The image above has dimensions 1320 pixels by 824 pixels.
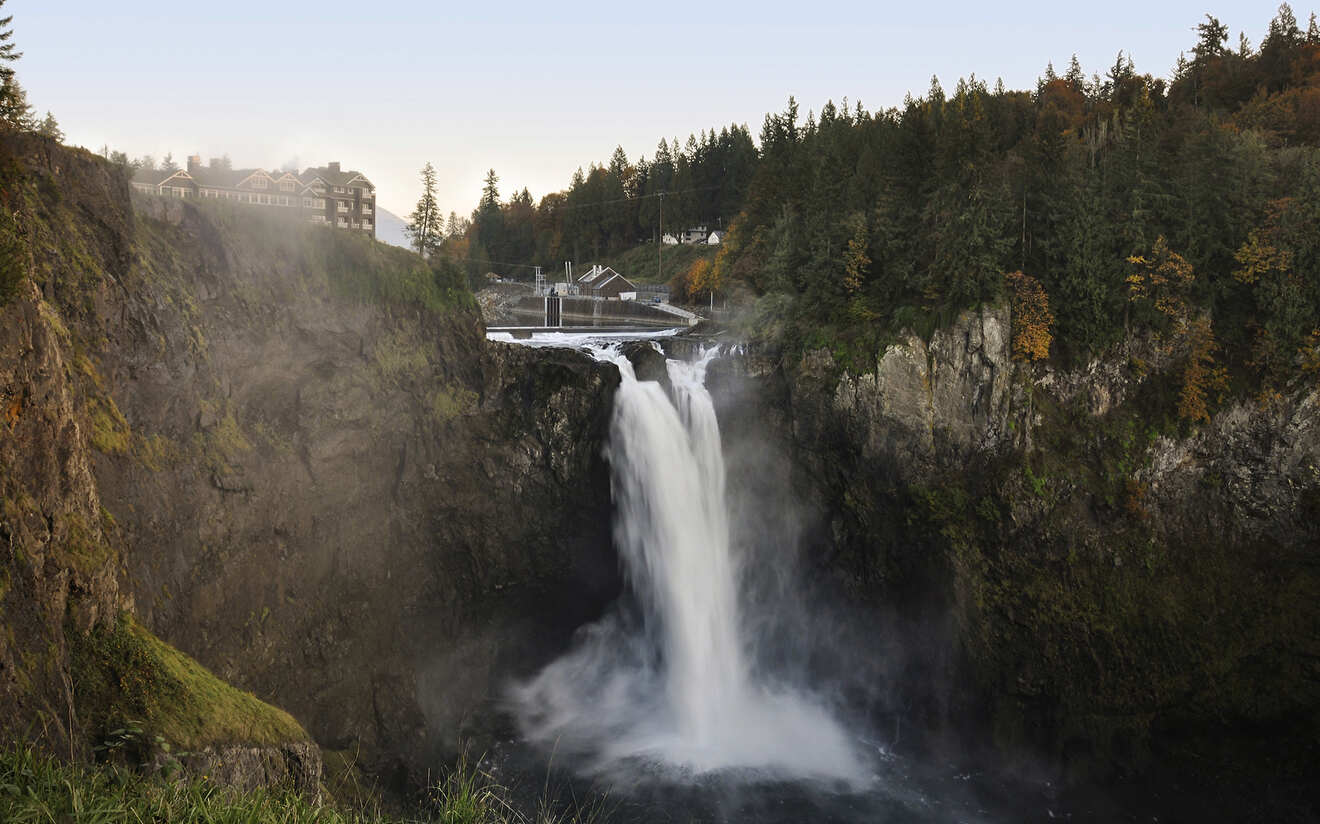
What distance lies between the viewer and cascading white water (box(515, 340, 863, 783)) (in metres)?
27.0

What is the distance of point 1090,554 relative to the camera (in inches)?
1049

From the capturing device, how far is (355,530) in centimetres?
2503

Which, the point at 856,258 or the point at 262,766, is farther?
the point at 856,258

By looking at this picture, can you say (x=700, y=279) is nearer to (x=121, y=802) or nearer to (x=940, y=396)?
(x=940, y=396)

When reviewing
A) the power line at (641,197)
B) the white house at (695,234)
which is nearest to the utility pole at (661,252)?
the power line at (641,197)

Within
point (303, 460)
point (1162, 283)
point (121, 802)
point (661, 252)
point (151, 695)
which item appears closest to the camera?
point (121, 802)

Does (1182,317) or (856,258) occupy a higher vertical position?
(856,258)

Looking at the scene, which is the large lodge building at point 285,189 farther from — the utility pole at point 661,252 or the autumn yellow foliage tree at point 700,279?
the utility pole at point 661,252

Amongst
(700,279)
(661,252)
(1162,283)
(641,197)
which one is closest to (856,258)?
(1162,283)

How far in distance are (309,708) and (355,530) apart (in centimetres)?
504

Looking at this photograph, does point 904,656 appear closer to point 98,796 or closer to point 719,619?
point 719,619

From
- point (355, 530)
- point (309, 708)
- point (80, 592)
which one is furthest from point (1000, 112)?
point (80, 592)

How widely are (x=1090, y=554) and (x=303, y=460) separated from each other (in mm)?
24012

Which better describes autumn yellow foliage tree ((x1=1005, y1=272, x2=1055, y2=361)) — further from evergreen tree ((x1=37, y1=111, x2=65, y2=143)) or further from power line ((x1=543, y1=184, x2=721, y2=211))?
power line ((x1=543, y1=184, x2=721, y2=211))
